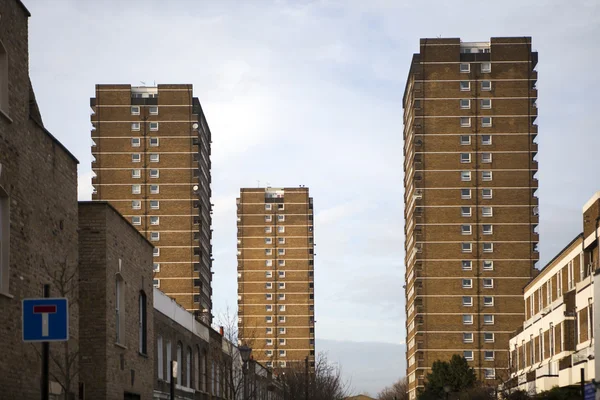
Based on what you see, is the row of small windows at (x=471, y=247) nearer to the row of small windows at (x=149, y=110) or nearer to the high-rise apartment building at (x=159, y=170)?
the high-rise apartment building at (x=159, y=170)

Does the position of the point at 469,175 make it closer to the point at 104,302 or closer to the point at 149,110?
the point at 149,110

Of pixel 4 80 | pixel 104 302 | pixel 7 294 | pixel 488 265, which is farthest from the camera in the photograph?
pixel 488 265

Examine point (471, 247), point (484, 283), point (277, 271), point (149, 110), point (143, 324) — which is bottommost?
point (143, 324)

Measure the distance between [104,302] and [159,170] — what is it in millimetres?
100462

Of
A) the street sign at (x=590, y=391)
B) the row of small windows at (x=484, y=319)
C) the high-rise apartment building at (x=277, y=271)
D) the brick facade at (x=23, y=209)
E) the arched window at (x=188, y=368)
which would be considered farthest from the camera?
the high-rise apartment building at (x=277, y=271)

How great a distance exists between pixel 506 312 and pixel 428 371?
11.1m

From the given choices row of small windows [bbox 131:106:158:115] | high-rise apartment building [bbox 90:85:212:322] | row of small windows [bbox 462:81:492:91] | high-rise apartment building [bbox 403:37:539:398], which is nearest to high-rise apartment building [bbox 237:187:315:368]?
high-rise apartment building [bbox 90:85:212:322]

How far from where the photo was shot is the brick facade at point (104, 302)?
98.1 ft

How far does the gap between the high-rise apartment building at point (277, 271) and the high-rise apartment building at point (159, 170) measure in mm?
46409

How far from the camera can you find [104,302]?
30188 millimetres

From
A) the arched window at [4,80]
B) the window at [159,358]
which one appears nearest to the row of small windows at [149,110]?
the window at [159,358]

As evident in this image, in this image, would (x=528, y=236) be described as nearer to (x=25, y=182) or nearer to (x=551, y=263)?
(x=551, y=263)

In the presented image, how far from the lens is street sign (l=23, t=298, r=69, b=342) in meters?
16.0

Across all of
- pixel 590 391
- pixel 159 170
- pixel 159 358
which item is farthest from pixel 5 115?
pixel 159 170
